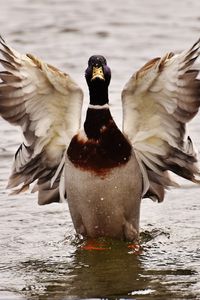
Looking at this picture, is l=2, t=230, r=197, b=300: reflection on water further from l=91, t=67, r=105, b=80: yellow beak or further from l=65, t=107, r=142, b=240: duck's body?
l=91, t=67, r=105, b=80: yellow beak

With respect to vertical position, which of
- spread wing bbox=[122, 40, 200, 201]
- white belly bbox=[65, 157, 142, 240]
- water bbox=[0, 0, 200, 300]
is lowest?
water bbox=[0, 0, 200, 300]

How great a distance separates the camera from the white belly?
8.66 meters

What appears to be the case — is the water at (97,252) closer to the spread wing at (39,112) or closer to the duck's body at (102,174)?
the duck's body at (102,174)

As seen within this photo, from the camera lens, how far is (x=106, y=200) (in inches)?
344

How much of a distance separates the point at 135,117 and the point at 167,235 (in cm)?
101

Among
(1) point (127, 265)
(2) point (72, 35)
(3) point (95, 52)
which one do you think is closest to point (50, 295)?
(1) point (127, 265)

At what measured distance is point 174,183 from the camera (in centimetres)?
930

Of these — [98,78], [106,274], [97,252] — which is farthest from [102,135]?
[106,274]

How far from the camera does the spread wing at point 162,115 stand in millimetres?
8562

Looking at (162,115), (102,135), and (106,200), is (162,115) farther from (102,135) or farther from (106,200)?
(106,200)

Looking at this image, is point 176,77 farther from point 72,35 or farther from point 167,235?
point 72,35

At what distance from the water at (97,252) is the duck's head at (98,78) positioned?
116 cm

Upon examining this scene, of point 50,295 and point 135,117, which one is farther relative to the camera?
point 135,117

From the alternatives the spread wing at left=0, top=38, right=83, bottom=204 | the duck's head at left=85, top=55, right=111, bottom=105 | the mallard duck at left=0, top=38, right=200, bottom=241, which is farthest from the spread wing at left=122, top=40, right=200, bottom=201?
the spread wing at left=0, top=38, right=83, bottom=204
